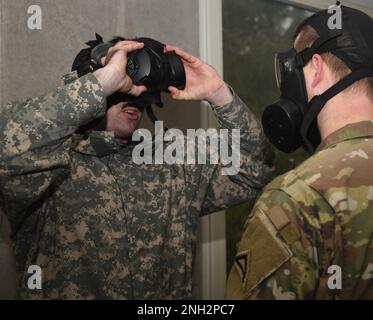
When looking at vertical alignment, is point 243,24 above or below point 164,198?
above

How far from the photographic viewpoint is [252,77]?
2.00m

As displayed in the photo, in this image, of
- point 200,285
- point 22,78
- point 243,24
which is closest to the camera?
point 22,78

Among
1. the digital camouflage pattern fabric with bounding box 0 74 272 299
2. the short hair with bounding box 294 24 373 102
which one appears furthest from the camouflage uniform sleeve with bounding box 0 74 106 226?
the short hair with bounding box 294 24 373 102

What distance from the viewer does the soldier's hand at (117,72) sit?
1.06 metres

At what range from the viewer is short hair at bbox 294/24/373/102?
828mm

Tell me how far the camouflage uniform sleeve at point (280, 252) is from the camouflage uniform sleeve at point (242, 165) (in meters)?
0.64

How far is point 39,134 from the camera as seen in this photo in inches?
39.1

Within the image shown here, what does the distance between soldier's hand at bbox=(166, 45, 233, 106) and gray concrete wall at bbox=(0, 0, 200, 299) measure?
1.08ft

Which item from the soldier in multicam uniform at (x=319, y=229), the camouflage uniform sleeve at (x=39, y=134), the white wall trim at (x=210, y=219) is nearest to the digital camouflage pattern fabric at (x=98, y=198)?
the camouflage uniform sleeve at (x=39, y=134)

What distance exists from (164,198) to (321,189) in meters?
0.68

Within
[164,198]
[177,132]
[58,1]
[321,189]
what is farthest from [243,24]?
[321,189]

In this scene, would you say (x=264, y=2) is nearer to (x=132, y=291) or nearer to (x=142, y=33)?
(x=142, y=33)
